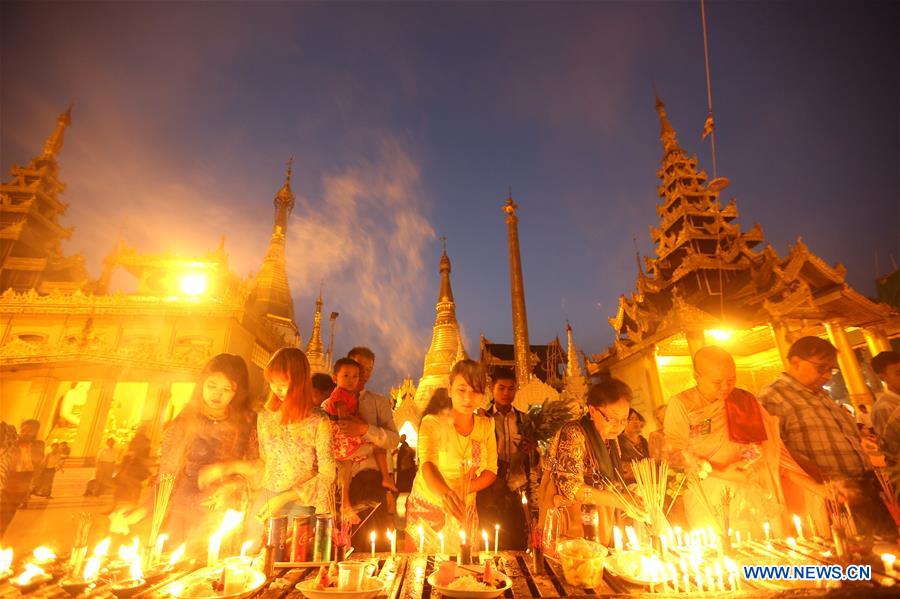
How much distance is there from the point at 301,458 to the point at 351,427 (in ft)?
3.76

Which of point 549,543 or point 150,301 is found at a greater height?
point 150,301

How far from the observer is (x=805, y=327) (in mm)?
11648

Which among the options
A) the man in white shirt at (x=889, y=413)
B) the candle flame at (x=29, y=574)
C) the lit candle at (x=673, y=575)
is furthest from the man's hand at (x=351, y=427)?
the man in white shirt at (x=889, y=413)

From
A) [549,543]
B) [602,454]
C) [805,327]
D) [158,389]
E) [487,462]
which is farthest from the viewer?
[158,389]

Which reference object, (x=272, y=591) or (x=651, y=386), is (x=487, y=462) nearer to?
(x=272, y=591)

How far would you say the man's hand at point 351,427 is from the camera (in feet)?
14.0

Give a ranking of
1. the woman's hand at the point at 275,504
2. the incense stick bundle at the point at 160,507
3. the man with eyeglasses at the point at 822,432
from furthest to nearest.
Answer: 1. the man with eyeglasses at the point at 822,432
2. the woman's hand at the point at 275,504
3. the incense stick bundle at the point at 160,507

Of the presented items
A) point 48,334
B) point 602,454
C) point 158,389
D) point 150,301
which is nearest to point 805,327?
point 602,454

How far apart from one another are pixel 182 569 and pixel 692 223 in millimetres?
22129

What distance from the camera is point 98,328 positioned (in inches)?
739

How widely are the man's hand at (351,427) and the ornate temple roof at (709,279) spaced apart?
11.3 meters

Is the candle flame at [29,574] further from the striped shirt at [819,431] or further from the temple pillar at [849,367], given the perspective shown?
the temple pillar at [849,367]

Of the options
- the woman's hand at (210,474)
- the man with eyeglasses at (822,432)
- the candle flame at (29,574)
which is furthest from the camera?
the man with eyeglasses at (822,432)

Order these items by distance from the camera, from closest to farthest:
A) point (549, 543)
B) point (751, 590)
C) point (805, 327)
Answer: point (751, 590) → point (549, 543) → point (805, 327)
